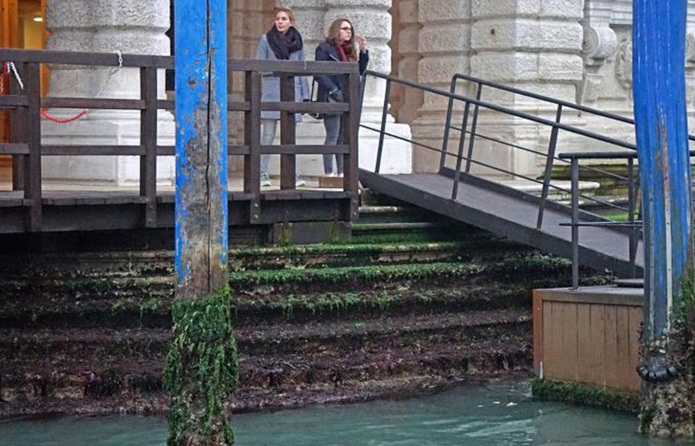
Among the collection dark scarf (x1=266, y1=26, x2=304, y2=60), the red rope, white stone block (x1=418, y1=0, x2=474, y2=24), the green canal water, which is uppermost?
white stone block (x1=418, y1=0, x2=474, y2=24)

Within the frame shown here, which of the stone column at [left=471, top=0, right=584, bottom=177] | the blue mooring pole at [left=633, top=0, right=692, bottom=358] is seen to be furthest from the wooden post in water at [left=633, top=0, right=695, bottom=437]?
the stone column at [left=471, top=0, right=584, bottom=177]

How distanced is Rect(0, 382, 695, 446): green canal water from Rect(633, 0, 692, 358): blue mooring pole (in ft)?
3.33

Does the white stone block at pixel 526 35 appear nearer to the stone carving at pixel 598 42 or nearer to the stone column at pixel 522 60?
the stone column at pixel 522 60

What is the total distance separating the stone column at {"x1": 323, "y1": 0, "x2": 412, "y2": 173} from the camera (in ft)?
55.3

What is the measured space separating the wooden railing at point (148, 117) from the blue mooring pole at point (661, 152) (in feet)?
11.8

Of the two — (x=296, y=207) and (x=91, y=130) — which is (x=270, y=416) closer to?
(x=296, y=207)

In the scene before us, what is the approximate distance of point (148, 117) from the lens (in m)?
12.5

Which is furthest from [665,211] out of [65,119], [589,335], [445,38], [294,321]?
[445,38]

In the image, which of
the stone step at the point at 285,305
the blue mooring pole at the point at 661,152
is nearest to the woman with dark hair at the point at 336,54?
the stone step at the point at 285,305

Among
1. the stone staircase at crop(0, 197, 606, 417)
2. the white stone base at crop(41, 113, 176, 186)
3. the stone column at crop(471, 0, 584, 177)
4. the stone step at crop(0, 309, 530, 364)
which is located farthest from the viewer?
the stone column at crop(471, 0, 584, 177)

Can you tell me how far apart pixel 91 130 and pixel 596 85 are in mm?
6897

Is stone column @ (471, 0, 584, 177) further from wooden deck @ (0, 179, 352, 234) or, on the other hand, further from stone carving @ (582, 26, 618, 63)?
wooden deck @ (0, 179, 352, 234)

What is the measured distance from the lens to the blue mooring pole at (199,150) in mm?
9242

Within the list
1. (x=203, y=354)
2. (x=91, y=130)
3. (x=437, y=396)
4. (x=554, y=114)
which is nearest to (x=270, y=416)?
(x=437, y=396)
